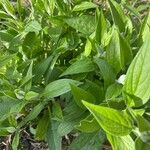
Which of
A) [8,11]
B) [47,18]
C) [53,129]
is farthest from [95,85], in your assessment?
[8,11]

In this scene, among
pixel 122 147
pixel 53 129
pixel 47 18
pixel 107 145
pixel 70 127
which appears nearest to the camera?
pixel 122 147

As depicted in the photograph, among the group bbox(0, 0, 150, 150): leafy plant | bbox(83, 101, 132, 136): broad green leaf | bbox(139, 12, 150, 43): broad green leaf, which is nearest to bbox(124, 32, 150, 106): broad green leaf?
bbox(0, 0, 150, 150): leafy plant

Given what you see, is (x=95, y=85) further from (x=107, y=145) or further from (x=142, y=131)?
(x=142, y=131)

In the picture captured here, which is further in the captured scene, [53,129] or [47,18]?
[47,18]

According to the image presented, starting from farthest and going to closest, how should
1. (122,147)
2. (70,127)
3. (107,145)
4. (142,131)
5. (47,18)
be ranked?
1. (47,18)
2. (107,145)
3. (70,127)
4. (122,147)
5. (142,131)

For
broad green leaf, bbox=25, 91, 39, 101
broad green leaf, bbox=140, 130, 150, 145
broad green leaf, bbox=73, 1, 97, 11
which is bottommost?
broad green leaf, bbox=25, 91, 39, 101

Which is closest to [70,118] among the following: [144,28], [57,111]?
[57,111]

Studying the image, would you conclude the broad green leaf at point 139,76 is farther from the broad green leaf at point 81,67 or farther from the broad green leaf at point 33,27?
the broad green leaf at point 33,27

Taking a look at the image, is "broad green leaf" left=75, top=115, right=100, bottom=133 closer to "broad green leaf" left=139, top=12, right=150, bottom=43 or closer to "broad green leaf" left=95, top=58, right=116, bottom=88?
"broad green leaf" left=95, top=58, right=116, bottom=88
